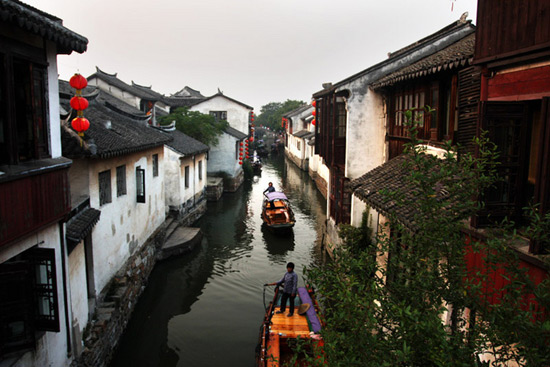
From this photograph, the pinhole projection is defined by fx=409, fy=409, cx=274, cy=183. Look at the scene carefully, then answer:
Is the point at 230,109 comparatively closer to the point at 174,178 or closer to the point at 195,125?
the point at 195,125

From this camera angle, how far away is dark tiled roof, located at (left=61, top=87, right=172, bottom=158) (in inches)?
361

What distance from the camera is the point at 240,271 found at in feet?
53.7

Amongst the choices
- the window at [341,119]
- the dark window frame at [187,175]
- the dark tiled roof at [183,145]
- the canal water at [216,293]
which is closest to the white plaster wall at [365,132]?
the window at [341,119]

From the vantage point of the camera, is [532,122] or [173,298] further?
[173,298]

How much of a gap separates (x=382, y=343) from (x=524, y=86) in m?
3.86

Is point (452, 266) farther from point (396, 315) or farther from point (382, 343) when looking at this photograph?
point (382, 343)

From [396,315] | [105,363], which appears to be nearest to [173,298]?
[105,363]

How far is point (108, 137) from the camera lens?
12.0 meters

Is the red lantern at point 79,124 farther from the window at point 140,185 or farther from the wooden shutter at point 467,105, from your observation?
the wooden shutter at point 467,105

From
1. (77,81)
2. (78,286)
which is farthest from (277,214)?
(77,81)

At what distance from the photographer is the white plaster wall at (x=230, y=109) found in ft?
130

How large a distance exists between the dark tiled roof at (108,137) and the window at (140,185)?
846mm

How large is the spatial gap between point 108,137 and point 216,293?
644 cm

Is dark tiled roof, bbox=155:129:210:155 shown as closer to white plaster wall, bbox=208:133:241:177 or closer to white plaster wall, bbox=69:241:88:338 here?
white plaster wall, bbox=208:133:241:177
